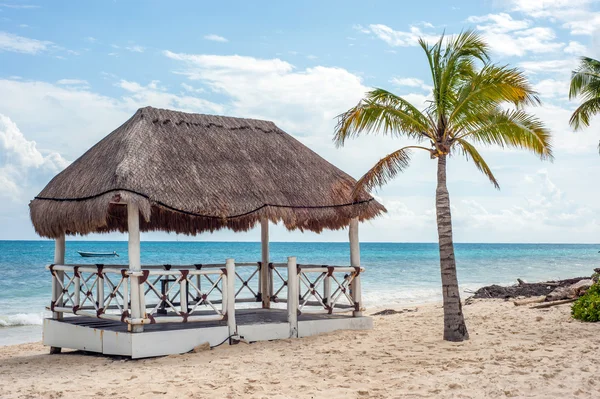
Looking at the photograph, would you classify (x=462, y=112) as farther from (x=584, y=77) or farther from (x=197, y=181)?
(x=584, y=77)

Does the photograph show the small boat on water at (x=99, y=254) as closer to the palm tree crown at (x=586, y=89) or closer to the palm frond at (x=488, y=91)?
the palm tree crown at (x=586, y=89)

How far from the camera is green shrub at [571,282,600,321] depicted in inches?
441

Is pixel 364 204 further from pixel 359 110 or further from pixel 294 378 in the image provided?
pixel 294 378

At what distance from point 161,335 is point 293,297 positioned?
2262 mm

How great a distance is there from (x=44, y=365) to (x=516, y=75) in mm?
7896

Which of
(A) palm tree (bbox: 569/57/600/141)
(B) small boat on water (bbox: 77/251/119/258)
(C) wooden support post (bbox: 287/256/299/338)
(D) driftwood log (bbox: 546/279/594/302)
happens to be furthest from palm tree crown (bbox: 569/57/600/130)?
(B) small boat on water (bbox: 77/251/119/258)

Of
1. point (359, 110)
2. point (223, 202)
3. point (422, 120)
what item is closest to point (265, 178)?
point (223, 202)

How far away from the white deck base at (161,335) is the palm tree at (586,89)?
34.6 ft

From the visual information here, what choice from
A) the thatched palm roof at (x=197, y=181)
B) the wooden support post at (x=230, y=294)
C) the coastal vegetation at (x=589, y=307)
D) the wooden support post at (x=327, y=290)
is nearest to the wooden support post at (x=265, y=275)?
the thatched palm roof at (x=197, y=181)

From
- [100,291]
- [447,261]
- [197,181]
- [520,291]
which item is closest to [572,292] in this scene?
[520,291]

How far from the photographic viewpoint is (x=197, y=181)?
991 centimetres

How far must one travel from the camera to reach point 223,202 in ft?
32.1

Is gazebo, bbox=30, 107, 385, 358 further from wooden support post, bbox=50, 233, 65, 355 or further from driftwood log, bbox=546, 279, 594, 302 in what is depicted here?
driftwood log, bbox=546, 279, 594, 302

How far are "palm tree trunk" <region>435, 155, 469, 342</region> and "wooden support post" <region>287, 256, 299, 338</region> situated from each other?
7.52 ft
